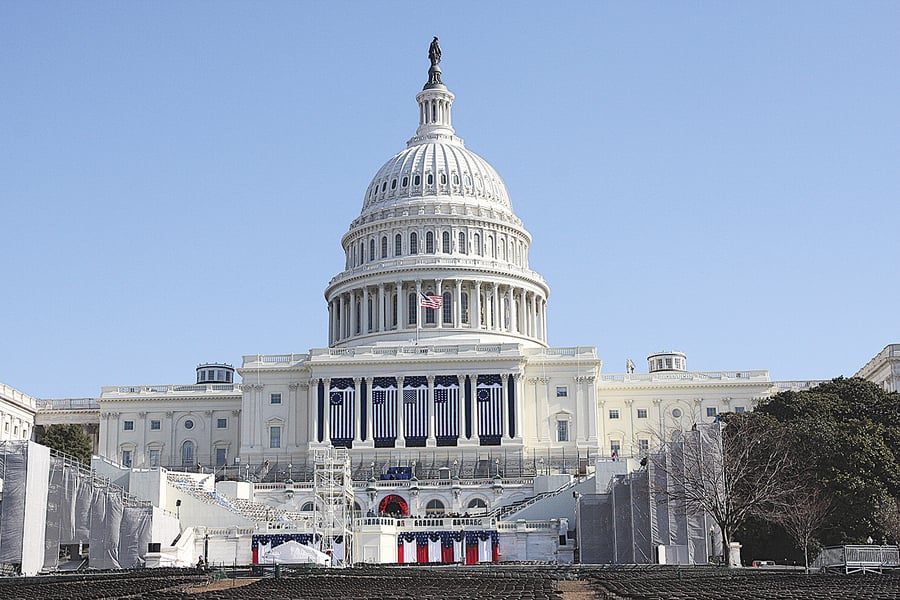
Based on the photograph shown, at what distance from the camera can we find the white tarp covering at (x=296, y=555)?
72556 millimetres

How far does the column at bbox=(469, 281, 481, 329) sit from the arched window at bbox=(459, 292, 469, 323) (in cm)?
65

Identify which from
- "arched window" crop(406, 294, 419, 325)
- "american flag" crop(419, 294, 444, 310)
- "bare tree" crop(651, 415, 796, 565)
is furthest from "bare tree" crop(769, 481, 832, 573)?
"arched window" crop(406, 294, 419, 325)

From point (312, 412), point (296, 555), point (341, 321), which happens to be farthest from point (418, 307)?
point (296, 555)

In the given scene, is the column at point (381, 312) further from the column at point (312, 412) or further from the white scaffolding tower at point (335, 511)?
the white scaffolding tower at point (335, 511)

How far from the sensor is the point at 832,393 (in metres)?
85.2

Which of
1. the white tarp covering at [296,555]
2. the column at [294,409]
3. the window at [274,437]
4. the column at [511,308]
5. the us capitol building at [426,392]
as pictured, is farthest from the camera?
the column at [511,308]

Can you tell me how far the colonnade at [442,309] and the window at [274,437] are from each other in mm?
15511

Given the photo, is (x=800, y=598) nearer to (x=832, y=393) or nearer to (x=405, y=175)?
(x=832, y=393)

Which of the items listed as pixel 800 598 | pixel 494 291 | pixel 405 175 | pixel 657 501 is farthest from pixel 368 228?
pixel 800 598

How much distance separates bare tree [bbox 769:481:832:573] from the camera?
227 feet

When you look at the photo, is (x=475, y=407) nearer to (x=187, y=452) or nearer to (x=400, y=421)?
(x=400, y=421)

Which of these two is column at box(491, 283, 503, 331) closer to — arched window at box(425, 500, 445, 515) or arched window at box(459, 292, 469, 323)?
arched window at box(459, 292, 469, 323)

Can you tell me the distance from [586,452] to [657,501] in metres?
45.6

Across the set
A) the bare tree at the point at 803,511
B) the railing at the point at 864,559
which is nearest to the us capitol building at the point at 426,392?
the bare tree at the point at 803,511
